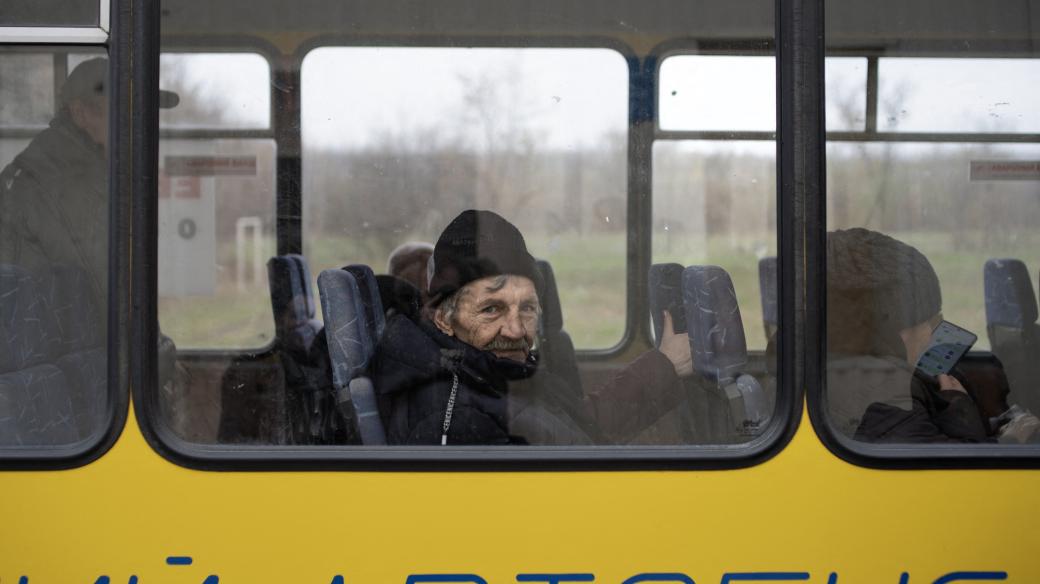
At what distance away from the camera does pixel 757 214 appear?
294cm

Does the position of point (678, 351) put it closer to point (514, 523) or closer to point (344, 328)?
point (514, 523)

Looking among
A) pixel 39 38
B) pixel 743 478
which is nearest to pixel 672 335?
pixel 743 478

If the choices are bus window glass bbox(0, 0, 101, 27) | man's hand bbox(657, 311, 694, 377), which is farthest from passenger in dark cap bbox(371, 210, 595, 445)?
bus window glass bbox(0, 0, 101, 27)

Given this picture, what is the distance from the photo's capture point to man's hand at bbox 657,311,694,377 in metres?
2.38

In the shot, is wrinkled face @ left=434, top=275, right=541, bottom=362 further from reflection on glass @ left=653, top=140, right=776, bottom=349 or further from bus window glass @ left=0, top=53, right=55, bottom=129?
bus window glass @ left=0, top=53, right=55, bottom=129

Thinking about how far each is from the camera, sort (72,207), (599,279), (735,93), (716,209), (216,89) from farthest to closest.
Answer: (716,209) < (599,279) < (216,89) < (735,93) < (72,207)

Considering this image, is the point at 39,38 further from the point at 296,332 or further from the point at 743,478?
the point at 743,478

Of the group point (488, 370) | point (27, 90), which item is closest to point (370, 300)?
point (488, 370)

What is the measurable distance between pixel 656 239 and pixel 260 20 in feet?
4.84

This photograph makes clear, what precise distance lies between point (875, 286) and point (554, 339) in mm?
829

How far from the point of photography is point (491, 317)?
2.46 meters

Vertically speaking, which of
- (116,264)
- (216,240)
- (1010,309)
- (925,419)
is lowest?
(925,419)

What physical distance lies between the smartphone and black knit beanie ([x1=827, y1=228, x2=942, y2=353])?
0.05 meters

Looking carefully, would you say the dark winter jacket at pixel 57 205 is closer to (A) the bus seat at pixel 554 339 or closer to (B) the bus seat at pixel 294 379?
(B) the bus seat at pixel 294 379
